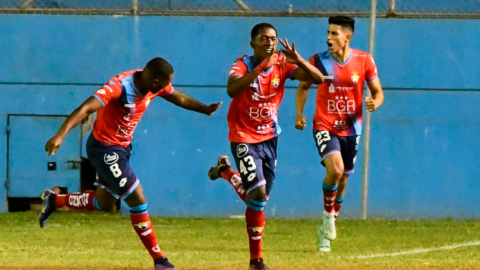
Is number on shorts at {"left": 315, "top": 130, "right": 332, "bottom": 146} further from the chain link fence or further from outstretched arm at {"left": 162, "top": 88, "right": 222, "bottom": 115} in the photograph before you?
the chain link fence

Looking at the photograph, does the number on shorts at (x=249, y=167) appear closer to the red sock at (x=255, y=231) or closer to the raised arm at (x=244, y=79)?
the red sock at (x=255, y=231)

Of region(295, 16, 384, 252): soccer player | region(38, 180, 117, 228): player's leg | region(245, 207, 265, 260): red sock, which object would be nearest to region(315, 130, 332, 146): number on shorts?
region(295, 16, 384, 252): soccer player

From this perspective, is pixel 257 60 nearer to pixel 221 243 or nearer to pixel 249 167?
pixel 249 167

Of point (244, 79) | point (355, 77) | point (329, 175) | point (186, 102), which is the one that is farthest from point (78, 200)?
point (355, 77)

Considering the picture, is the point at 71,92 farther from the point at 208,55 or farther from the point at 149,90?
the point at 149,90

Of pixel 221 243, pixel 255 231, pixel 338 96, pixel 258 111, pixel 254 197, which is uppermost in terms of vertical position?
pixel 258 111

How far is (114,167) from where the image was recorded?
1016 centimetres

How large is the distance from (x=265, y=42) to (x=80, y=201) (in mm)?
2512

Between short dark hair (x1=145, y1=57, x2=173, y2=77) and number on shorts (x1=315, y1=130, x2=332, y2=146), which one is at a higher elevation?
short dark hair (x1=145, y1=57, x2=173, y2=77)

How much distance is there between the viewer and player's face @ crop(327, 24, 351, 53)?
12867mm

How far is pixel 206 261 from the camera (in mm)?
11109

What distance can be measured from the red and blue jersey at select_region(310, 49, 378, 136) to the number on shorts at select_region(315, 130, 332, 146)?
70mm

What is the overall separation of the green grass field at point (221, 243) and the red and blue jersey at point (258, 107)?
128 cm

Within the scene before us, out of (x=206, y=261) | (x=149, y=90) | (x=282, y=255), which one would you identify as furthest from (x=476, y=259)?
(x=149, y=90)
